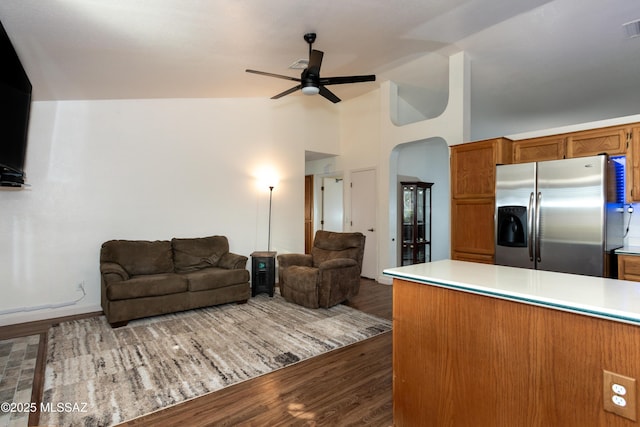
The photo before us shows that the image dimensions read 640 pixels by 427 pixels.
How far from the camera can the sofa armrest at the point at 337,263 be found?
13.3 feet

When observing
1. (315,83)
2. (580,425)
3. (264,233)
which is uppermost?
(315,83)

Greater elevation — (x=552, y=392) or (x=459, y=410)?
(x=552, y=392)

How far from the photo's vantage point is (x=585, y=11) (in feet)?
10.1

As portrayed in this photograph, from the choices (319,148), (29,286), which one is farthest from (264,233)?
(29,286)

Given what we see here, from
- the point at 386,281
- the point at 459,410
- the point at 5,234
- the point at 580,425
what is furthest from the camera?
the point at 386,281

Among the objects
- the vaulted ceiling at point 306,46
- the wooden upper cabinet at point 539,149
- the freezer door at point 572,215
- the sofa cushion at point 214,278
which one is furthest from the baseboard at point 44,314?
the wooden upper cabinet at point 539,149

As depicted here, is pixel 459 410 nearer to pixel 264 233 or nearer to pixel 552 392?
pixel 552 392

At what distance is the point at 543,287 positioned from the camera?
57.3 inches

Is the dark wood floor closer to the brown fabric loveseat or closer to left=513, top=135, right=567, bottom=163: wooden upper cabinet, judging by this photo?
the brown fabric loveseat

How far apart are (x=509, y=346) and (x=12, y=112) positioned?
3.80 m

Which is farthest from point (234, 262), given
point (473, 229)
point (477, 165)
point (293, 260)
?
point (477, 165)

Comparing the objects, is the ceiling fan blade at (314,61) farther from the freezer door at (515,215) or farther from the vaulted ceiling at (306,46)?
the freezer door at (515,215)

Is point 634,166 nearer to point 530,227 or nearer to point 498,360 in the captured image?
point 530,227

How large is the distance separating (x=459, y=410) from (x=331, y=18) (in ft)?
10.6
